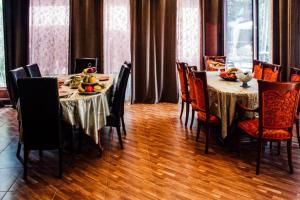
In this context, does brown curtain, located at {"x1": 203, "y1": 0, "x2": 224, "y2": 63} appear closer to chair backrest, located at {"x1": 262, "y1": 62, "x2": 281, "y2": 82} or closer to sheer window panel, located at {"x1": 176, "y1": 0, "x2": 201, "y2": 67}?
sheer window panel, located at {"x1": 176, "y1": 0, "x2": 201, "y2": 67}

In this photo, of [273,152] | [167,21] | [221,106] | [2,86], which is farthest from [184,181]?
[2,86]

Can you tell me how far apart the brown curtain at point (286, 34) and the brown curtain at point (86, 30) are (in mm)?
3093

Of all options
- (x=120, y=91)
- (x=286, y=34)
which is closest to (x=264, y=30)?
(x=286, y=34)

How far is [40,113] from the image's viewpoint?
330cm

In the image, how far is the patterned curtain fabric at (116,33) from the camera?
684 centimetres

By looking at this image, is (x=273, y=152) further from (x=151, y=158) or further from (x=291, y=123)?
(x=151, y=158)

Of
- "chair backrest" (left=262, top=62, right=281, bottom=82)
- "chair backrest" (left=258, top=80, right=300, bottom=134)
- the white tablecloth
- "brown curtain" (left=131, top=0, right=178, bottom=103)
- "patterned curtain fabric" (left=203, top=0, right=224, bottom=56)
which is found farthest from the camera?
"patterned curtain fabric" (left=203, top=0, right=224, bottom=56)

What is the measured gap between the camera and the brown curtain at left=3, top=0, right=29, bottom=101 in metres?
6.54

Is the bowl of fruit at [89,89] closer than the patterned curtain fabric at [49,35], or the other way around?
the bowl of fruit at [89,89]

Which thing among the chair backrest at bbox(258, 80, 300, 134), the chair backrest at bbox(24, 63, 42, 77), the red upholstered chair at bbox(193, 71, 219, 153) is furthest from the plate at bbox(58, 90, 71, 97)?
the chair backrest at bbox(258, 80, 300, 134)

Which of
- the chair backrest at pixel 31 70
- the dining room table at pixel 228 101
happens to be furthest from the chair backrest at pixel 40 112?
the dining room table at pixel 228 101

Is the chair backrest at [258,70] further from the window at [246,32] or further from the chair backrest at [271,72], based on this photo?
the window at [246,32]

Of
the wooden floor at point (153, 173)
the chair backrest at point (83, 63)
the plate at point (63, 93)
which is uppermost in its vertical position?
the chair backrest at point (83, 63)

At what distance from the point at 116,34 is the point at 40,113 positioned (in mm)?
3906
